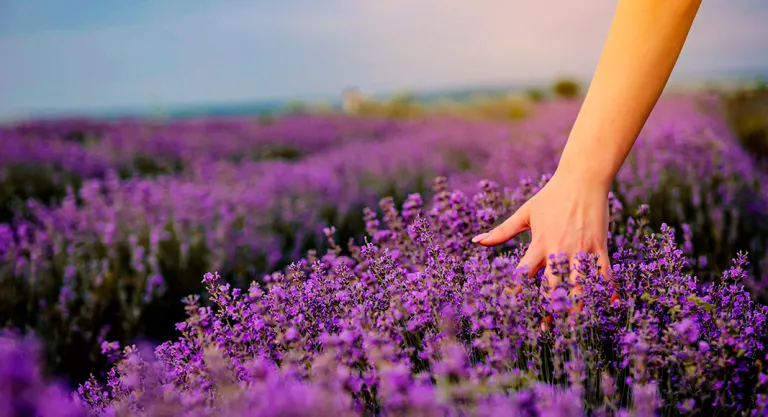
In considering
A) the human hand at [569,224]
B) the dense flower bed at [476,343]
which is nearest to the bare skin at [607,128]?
the human hand at [569,224]

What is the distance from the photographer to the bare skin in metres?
1.76

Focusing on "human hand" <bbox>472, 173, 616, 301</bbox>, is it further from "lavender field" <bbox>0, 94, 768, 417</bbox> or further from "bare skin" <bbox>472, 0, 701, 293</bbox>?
"lavender field" <bbox>0, 94, 768, 417</bbox>

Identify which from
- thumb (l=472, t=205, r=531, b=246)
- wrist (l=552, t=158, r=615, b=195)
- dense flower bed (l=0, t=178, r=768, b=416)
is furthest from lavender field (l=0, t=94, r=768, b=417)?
wrist (l=552, t=158, r=615, b=195)

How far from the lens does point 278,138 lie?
909cm

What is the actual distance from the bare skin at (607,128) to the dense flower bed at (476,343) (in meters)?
0.13

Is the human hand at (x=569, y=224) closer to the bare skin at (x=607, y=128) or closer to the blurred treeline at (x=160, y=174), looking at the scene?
the bare skin at (x=607, y=128)

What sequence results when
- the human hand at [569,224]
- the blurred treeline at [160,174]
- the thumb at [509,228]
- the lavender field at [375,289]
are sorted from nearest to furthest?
the lavender field at [375,289] < the human hand at [569,224] < the thumb at [509,228] < the blurred treeline at [160,174]

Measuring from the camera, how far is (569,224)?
175 centimetres

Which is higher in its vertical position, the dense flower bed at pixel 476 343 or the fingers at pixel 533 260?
the fingers at pixel 533 260

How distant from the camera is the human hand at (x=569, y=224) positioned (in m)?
1.75

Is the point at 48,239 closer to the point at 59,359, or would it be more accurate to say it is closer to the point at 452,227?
the point at 59,359

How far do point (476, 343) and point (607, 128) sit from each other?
2.40 feet

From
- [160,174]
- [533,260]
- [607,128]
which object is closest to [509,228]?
[533,260]

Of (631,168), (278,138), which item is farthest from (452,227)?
(278,138)
